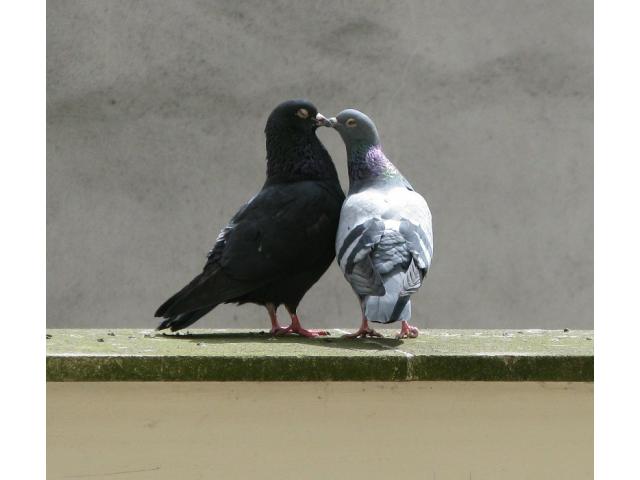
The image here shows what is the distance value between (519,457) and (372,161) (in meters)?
1.25

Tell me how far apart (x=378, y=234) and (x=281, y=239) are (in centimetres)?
39

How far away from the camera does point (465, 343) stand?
357 cm

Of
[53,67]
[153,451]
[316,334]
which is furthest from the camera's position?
[53,67]

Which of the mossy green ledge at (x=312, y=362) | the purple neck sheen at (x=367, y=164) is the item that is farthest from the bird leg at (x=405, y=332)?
the purple neck sheen at (x=367, y=164)

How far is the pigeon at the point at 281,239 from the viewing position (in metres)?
3.71

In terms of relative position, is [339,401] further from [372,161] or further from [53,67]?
[53,67]

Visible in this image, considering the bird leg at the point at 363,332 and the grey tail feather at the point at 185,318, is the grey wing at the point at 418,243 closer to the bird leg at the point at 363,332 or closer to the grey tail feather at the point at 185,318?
the bird leg at the point at 363,332

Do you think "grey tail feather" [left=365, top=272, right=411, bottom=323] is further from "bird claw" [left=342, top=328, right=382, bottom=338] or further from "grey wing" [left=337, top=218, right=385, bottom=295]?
"bird claw" [left=342, top=328, right=382, bottom=338]

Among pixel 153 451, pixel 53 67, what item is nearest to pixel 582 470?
pixel 153 451

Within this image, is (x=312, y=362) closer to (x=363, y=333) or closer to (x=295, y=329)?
(x=363, y=333)

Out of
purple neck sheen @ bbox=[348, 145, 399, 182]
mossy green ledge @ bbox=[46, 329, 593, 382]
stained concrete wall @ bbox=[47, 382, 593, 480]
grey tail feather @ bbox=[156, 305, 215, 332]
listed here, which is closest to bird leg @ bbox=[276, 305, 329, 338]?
grey tail feather @ bbox=[156, 305, 215, 332]

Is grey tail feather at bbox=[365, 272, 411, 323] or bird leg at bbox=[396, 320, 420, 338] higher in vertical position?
grey tail feather at bbox=[365, 272, 411, 323]

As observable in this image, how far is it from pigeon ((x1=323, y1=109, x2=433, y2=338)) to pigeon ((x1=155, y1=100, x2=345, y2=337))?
107 mm

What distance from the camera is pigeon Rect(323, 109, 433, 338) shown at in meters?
3.36
